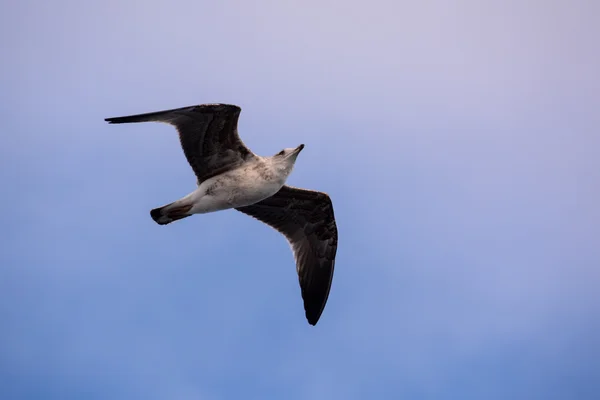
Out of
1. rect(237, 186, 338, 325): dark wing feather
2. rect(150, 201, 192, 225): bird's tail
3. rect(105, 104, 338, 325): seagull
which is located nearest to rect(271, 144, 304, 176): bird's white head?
rect(105, 104, 338, 325): seagull

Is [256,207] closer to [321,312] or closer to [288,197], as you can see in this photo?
[288,197]

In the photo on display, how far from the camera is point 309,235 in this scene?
15.8 meters

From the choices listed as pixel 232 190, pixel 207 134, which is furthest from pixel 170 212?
pixel 207 134

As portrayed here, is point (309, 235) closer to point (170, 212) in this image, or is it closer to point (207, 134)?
point (170, 212)

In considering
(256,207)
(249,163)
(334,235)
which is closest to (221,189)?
(249,163)

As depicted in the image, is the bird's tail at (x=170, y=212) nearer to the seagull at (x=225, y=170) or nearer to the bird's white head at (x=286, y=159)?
the seagull at (x=225, y=170)

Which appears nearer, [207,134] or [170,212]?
[207,134]

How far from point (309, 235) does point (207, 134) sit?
135 inches

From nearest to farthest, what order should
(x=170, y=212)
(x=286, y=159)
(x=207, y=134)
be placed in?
(x=207, y=134) → (x=286, y=159) → (x=170, y=212)

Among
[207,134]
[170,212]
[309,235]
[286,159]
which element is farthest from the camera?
[309,235]

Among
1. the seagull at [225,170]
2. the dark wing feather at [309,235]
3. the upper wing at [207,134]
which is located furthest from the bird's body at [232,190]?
the dark wing feather at [309,235]

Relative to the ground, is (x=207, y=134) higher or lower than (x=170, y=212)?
higher

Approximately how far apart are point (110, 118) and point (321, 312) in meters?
5.68

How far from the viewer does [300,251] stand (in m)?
15.9
